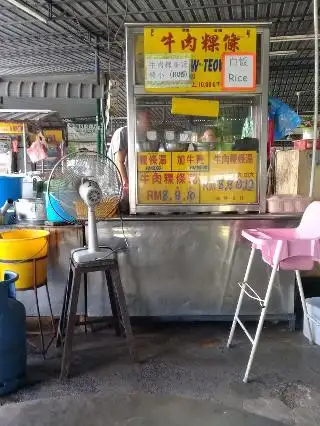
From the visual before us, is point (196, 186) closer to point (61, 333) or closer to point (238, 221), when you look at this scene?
point (238, 221)

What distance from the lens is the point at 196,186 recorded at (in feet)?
11.5

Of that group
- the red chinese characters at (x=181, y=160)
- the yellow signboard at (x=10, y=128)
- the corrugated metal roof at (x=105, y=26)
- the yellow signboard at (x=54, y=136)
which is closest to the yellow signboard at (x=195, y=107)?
the red chinese characters at (x=181, y=160)

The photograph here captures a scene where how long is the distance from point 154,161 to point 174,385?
5.76ft

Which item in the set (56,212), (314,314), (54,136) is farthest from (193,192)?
(54,136)

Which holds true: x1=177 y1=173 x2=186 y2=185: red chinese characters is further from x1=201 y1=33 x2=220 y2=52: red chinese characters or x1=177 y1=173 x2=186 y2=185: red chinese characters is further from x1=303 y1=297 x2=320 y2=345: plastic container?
x1=303 y1=297 x2=320 y2=345: plastic container

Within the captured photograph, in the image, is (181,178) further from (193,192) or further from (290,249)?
(290,249)

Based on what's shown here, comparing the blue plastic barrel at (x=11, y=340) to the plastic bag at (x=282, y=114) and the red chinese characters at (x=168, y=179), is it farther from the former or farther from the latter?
the plastic bag at (x=282, y=114)

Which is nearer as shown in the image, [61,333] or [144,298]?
[61,333]

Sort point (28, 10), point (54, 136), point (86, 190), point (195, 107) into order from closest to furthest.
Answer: point (86, 190)
point (195, 107)
point (28, 10)
point (54, 136)

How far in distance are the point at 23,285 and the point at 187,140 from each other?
69.6 inches

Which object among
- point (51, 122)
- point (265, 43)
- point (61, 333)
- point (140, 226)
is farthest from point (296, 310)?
point (51, 122)

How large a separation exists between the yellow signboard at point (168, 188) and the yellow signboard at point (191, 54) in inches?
27.8

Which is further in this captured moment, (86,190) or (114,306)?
(114,306)

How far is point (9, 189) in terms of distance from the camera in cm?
384
